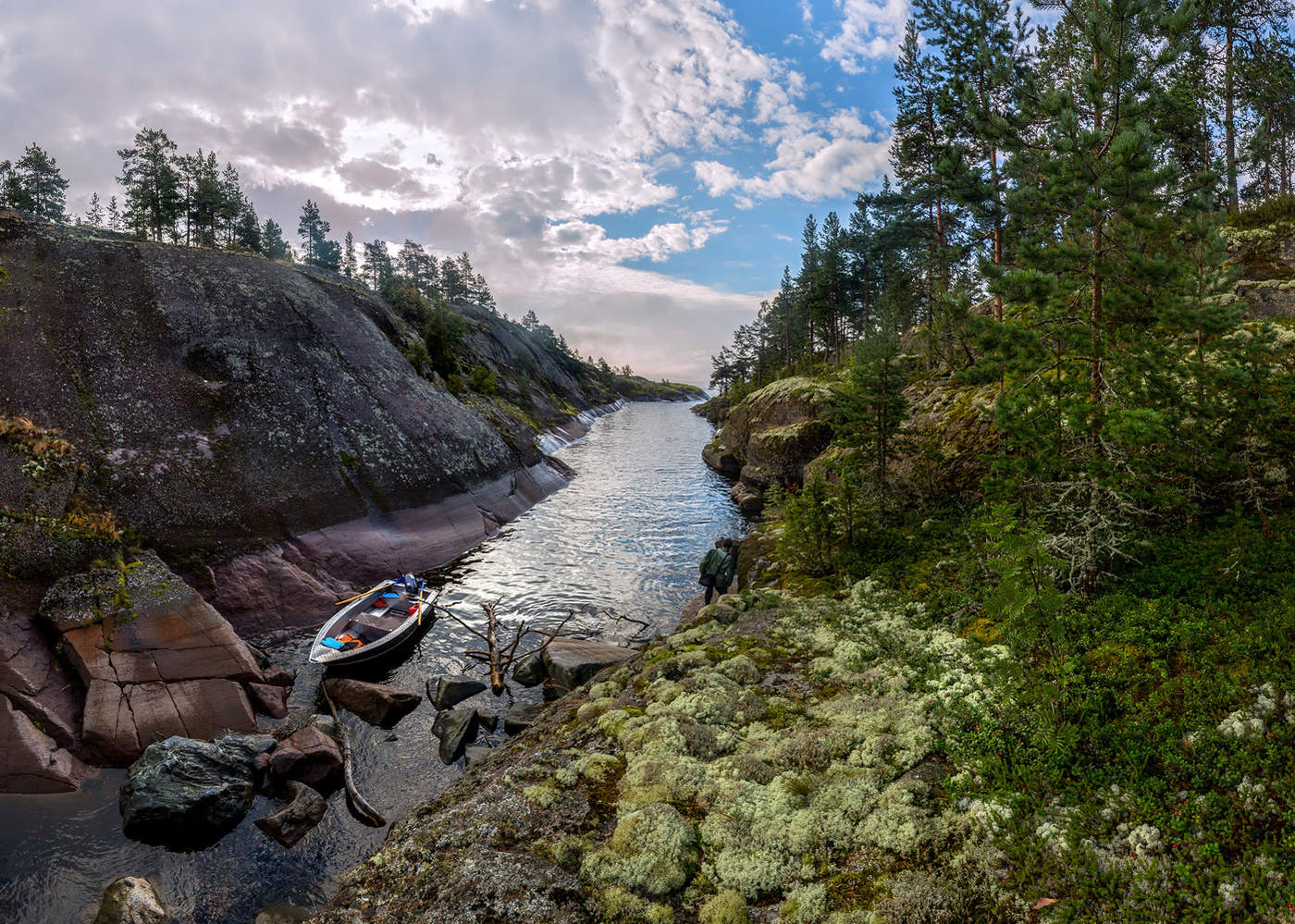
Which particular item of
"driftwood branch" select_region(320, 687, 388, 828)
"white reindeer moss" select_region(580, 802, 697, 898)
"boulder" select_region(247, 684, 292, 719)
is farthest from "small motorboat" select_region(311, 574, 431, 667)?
"white reindeer moss" select_region(580, 802, 697, 898)

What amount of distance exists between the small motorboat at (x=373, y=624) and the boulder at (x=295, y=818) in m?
4.84

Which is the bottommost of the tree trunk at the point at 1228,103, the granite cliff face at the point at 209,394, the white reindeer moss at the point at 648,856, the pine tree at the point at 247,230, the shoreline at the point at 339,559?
the shoreline at the point at 339,559

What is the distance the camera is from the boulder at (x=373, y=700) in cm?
1340

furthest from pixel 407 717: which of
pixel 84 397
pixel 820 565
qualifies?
pixel 84 397

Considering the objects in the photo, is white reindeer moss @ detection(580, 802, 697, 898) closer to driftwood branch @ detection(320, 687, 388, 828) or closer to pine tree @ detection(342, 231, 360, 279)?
driftwood branch @ detection(320, 687, 388, 828)

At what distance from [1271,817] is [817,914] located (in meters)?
3.93

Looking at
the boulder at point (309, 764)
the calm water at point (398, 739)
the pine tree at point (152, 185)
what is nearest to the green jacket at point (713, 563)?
the calm water at point (398, 739)

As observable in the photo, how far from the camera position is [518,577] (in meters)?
22.9

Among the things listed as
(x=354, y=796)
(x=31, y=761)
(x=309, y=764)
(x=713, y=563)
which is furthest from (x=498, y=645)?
(x=31, y=761)

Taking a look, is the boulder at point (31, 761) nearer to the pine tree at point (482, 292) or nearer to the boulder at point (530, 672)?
the boulder at point (530, 672)

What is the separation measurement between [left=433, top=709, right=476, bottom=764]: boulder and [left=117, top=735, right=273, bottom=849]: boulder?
362 centimetres

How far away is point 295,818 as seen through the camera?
33.0ft

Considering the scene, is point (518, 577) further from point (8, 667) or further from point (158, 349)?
point (158, 349)

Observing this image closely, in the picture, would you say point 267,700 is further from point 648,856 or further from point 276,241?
point 276,241
